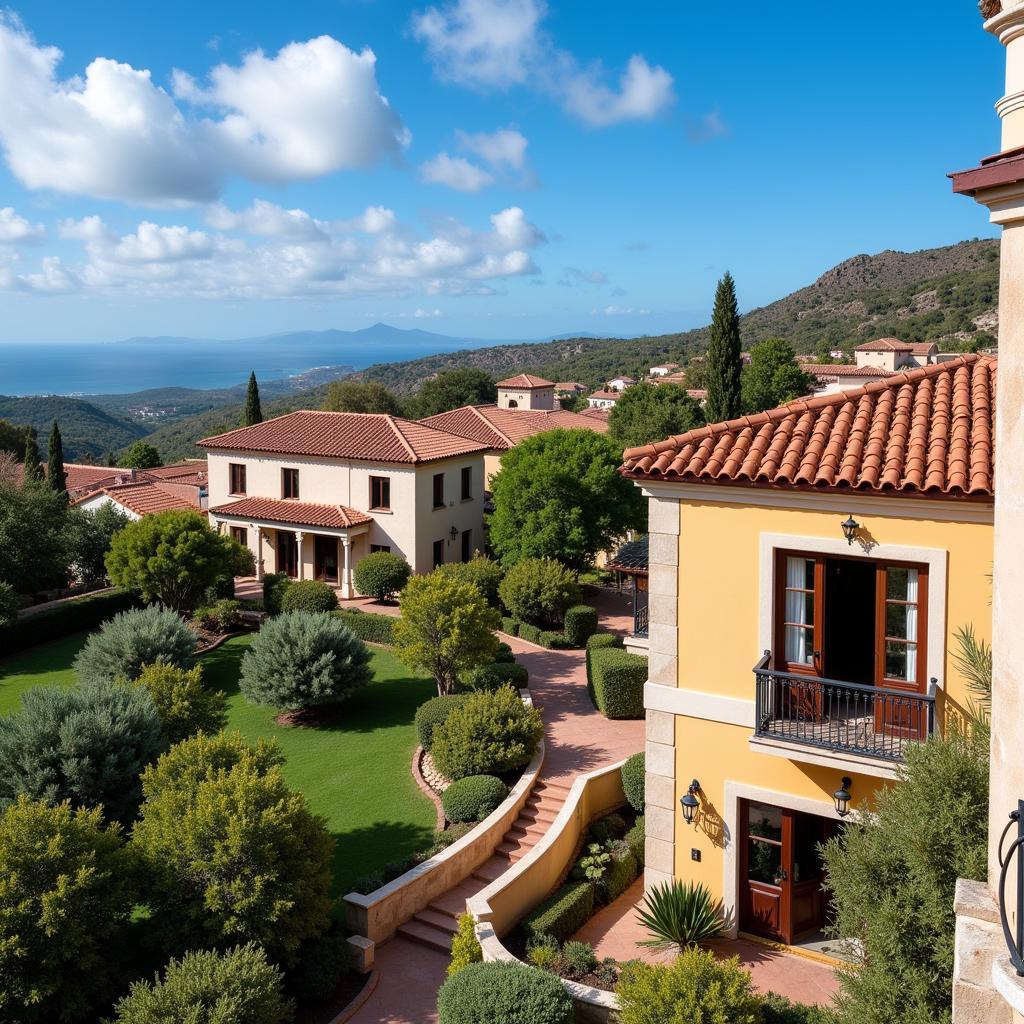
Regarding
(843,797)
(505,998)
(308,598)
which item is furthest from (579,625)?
(505,998)

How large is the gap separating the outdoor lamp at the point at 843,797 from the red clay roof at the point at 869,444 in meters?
3.90

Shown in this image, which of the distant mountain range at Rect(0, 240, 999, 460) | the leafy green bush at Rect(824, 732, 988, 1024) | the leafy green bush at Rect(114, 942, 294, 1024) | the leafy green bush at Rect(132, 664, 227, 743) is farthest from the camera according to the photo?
the distant mountain range at Rect(0, 240, 999, 460)

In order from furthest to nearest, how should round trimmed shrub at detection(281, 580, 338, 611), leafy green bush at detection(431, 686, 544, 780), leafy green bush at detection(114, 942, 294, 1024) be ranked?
round trimmed shrub at detection(281, 580, 338, 611) < leafy green bush at detection(431, 686, 544, 780) < leafy green bush at detection(114, 942, 294, 1024)

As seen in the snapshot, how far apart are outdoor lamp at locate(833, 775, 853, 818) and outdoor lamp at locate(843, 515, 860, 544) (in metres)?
3.19

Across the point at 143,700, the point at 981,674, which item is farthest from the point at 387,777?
the point at 981,674

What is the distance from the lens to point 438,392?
9269 centimetres

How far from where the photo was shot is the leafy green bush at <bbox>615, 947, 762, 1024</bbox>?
33.0 ft

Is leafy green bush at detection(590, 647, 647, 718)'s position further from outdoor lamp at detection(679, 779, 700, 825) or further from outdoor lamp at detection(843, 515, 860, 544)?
outdoor lamp at detection(843, 515, 860, 544)

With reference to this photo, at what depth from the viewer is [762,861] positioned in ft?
43.2

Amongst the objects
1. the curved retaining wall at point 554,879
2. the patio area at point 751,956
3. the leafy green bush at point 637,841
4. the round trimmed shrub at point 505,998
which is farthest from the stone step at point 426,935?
the leafy green bush at point 637,841

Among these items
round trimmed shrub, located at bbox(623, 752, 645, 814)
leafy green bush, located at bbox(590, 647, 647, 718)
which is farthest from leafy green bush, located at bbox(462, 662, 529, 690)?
round trimmed shrub, located at bbox(623, 752, 645, 814)

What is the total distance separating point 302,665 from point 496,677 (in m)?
4.83

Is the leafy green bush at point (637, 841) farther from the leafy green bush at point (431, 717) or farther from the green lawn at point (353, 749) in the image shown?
the leafy green bush at point (431, 717)

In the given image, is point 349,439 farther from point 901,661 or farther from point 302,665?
point 901,661
